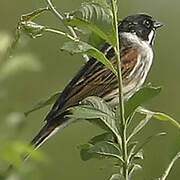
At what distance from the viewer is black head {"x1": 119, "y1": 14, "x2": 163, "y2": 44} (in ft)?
11.2

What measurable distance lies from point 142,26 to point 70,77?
1.27 metres

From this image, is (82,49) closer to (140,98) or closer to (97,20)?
(97,20)

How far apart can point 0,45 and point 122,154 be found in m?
0.58

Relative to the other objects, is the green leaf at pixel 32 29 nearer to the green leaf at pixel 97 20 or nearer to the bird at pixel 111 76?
the green leaf at pixel 97 20

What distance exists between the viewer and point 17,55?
7.18 feet

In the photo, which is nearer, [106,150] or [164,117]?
[106,150]

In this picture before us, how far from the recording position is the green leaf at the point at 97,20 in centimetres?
162

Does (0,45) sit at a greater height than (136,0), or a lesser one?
lesser

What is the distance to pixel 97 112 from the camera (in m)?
1.68

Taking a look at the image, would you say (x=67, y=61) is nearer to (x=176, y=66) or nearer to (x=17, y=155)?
(x=176, y=66)

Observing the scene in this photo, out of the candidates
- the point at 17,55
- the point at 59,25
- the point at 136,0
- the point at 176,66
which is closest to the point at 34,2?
the point at 59,25

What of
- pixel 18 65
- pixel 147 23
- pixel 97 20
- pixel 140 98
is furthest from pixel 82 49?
pixel 147 23

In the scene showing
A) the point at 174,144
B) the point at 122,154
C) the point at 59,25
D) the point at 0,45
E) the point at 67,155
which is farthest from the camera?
the point at 59,25

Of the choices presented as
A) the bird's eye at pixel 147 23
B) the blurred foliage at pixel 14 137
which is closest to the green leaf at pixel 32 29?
the blurred foliage at pixel 14 137
